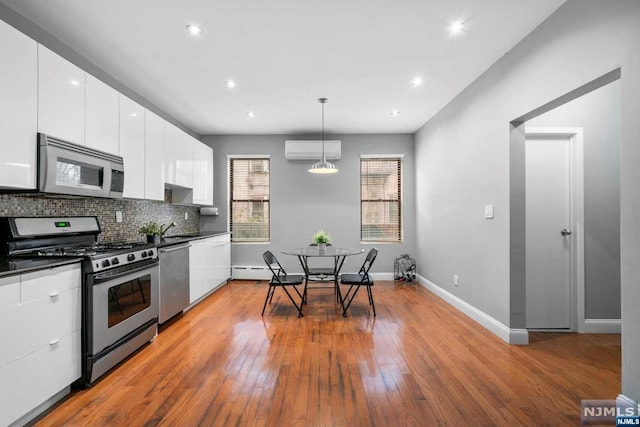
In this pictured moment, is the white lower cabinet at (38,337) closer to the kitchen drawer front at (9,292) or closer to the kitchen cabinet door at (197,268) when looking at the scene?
the kitchen drawer front at (9,292)

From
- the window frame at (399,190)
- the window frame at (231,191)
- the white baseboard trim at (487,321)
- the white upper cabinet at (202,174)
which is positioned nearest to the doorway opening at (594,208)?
the white baseboard trim at (487,321)

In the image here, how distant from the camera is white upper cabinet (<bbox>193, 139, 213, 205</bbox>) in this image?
16.4 ft

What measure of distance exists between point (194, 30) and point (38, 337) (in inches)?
98.8

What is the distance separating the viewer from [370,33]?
2.73 m

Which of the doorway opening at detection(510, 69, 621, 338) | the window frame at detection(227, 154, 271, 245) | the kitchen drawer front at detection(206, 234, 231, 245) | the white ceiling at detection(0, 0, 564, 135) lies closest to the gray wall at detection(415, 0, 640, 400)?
the white ceiling at detection(0, 0, 564, 135)

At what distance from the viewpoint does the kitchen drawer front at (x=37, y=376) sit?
1709 mm

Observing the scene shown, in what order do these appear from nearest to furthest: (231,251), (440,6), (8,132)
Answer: (8,132) < (440,6) < (231,251)

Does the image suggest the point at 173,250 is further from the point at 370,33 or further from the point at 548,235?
the point at 548,235

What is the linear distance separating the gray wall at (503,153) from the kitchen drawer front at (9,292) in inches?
140

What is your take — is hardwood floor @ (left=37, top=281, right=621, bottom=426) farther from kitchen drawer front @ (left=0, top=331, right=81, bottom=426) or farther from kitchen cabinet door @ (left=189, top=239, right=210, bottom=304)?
kitchen cabinet door @ (left=189, top=239, right=210, bottom=304)

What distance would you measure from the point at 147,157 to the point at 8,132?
163 cm

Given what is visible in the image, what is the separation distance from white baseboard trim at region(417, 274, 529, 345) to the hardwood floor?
10 centimetres

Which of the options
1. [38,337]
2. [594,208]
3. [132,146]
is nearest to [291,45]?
[132,146]

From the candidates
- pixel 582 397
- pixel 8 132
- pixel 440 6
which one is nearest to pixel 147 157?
pixel 8 132
